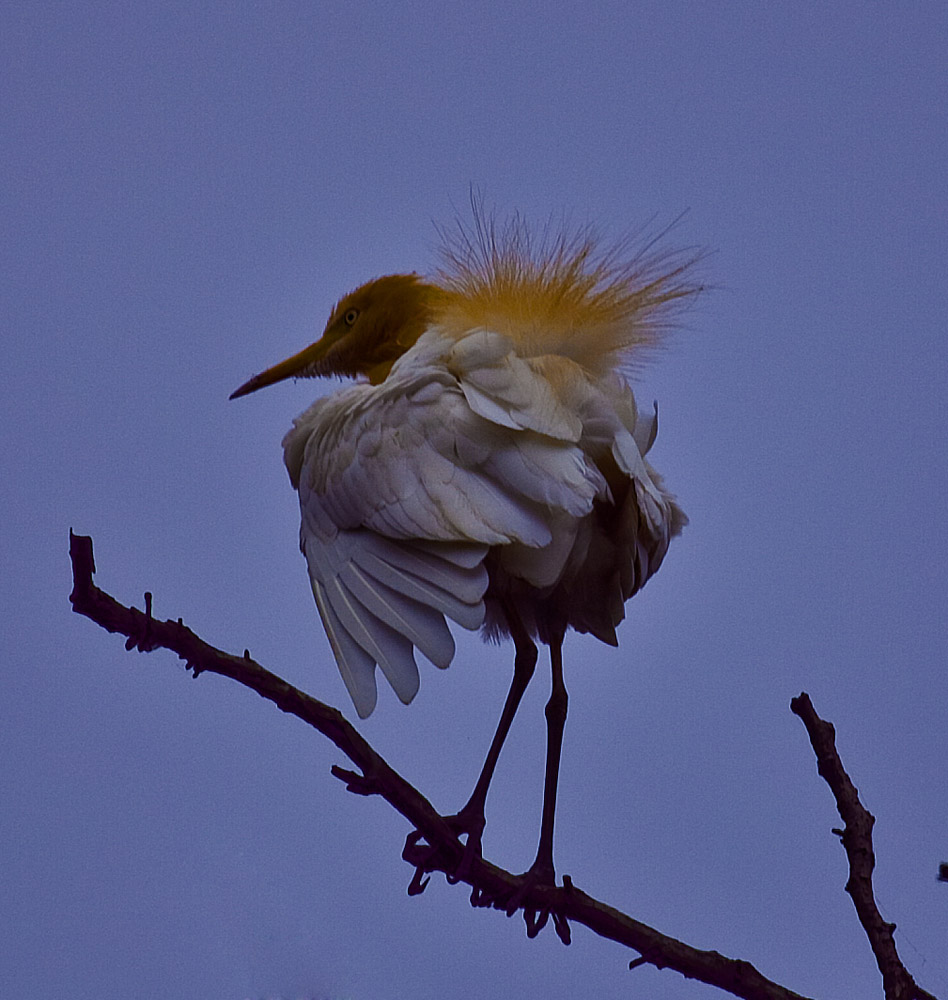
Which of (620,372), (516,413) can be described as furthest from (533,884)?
(620,372)

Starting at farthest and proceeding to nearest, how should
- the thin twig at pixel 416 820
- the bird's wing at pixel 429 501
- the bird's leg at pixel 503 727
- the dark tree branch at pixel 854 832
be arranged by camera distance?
the bird's leg at pixel 503 727 < the bird's wing at pixel 429 501 < the dark tree branch at pixel 854 832 < the thin twig at pixel 416 820

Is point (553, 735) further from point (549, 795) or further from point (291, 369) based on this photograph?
point (291, 369)

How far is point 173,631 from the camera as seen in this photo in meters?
1.89

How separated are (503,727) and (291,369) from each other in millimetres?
1012

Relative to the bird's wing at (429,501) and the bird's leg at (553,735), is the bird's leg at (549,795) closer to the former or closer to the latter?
the bird's leg at (553,735)

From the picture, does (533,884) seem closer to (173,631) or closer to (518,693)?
(518,693)

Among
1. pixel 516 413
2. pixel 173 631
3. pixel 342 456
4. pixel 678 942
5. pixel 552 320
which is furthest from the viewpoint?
pixel 552 320

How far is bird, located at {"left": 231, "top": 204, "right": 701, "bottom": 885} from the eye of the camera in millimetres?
2211

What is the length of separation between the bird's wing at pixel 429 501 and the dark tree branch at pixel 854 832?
46 centimetres

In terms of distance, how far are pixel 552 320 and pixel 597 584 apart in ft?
1.62

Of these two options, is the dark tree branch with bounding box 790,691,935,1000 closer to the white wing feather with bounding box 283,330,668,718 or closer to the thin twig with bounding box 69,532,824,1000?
the thin twig with bounding box 69,532,824,1000

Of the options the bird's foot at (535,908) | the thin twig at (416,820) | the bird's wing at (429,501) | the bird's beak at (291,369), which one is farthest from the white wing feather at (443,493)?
the bird's beak at (291,369)

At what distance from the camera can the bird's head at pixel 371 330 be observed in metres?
3.09

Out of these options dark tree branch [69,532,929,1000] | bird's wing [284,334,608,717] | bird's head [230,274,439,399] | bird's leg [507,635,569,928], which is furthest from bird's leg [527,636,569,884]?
bird's head [230,274,439,399]
